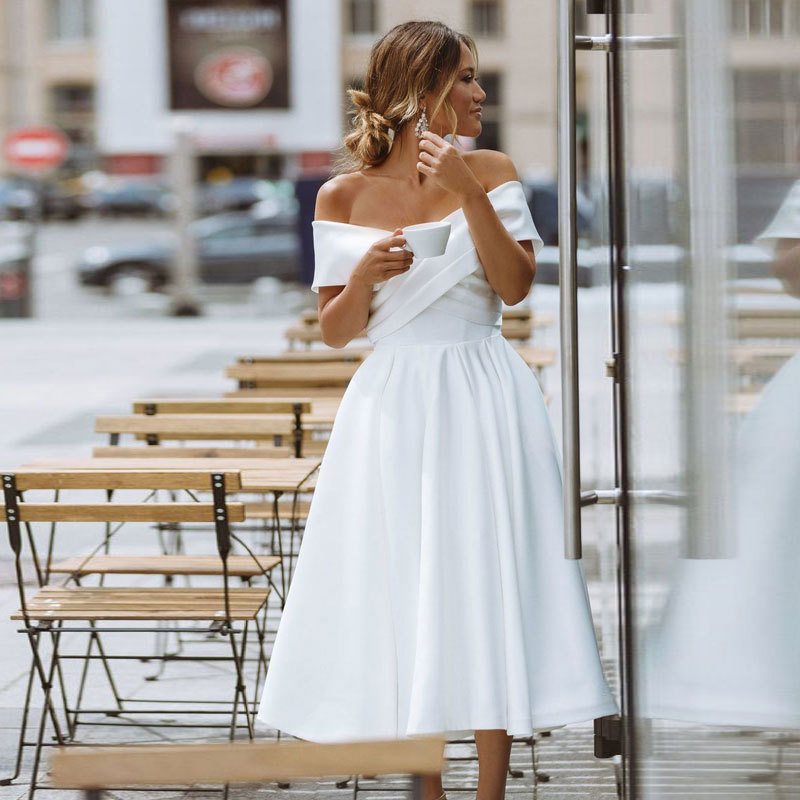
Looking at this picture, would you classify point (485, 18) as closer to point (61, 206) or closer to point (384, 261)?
point (61, 206)

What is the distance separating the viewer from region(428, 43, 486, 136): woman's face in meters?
3.23

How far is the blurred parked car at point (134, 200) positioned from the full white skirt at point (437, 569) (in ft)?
139

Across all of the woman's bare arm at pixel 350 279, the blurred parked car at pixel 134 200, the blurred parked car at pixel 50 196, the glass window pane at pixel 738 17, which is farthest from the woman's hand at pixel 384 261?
the blurred parked car at pixel 50 196

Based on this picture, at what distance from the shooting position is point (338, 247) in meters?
3.25

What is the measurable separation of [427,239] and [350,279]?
0.87ft

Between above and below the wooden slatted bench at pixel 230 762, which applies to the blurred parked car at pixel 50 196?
above

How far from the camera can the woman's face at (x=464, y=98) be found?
3.23 meters

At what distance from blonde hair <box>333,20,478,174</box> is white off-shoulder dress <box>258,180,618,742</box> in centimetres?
21

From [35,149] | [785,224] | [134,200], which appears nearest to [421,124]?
[785,224]

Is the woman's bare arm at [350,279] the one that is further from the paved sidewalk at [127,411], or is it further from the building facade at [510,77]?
the paved sidewalk at [127,411]

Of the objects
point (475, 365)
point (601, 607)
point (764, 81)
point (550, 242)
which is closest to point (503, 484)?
point (475, 365)

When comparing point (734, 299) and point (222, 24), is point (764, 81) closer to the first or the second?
point (734, 299)

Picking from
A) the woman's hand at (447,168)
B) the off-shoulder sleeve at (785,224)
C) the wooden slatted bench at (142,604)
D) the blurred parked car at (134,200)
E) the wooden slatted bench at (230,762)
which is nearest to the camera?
the wooden slatted bench at (230,762)

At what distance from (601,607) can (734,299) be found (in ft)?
12.3
